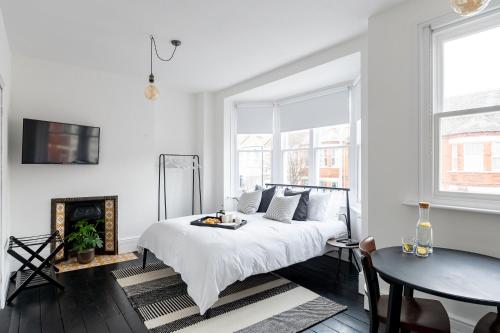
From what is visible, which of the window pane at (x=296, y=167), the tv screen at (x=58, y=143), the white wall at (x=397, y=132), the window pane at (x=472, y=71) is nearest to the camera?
the window pane at (x=472, y=71)

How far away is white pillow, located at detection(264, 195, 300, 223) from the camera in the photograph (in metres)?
3.72

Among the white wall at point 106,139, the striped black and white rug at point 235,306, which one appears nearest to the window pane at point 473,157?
the striped black and white rug at point 235,306

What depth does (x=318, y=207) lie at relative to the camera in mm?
3861

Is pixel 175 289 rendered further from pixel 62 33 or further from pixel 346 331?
pixel 62 33

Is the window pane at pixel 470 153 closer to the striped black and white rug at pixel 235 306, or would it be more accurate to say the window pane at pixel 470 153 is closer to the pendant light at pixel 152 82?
the striped black and white rug at pixel 235 306

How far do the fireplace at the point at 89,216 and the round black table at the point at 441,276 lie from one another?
12.4 feet

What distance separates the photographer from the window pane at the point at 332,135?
13.9 ft

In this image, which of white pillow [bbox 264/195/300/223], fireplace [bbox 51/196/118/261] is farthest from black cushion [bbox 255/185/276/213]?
fireplace [bbox 51/196/118/261]

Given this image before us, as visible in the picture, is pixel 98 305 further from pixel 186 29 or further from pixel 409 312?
pixel 186 29

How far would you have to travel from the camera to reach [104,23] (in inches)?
111

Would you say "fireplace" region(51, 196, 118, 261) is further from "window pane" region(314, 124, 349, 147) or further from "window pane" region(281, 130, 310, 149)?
"window pane" region(314, 124, 349, 147)

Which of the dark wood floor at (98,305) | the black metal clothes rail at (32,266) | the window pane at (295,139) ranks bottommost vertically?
the dark wood floor at (98,305)

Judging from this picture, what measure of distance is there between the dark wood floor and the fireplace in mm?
638

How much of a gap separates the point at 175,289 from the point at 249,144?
304 cm
